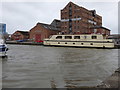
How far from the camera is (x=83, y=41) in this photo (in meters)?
38.2

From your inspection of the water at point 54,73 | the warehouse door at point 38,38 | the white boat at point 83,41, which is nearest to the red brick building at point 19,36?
the warehouse door at point 38,38

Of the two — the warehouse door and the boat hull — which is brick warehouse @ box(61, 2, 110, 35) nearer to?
the warehouse door

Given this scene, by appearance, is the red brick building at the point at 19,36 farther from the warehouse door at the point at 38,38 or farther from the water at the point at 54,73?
the water at the point at 54,73

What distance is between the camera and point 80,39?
38.7m

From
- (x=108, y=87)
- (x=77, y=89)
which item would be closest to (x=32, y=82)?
(x=77, y=89)

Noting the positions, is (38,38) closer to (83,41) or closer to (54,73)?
(83,41)

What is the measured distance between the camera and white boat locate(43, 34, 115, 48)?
36034 mm

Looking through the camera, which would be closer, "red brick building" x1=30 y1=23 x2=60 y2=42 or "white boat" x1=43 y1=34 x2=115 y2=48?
"white boat" x1=43 y1=34 x2=115 y2=48

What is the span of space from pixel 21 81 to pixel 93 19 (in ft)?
200

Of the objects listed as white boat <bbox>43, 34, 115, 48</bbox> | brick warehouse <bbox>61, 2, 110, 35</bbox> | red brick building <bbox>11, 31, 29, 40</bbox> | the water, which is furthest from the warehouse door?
the water

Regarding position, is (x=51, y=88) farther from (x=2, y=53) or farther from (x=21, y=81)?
(x=2, y=53)

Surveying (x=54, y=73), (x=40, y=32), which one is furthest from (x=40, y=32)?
(x=54, y=73)

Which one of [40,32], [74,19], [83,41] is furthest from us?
[40,32]

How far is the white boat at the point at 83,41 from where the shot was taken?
36.0 meters
